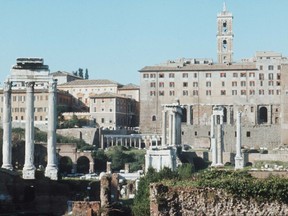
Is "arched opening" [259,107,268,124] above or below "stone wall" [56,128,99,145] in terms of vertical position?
above

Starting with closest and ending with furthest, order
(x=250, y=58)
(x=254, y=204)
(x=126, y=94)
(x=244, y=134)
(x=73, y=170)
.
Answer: (x=254, y=204) → (x=73, y=170) → (x=244, y=134) → (x=250, y=58) → (x=126, y=94)

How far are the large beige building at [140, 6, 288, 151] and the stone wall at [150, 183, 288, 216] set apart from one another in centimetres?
6830

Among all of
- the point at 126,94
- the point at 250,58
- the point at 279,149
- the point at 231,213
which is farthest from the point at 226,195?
the point at 126,94

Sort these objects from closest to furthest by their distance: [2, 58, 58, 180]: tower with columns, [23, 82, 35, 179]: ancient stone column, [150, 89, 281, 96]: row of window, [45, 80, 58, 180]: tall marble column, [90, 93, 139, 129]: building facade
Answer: [23, 82, 35, 179]: ancient stone column, [45, 80, 58, 180]: tall marble column, [2, 58, 58, 180]: tower with columns, [150, 89, 281, 96]: row of window, [90, 93, 139, 129]: building facade

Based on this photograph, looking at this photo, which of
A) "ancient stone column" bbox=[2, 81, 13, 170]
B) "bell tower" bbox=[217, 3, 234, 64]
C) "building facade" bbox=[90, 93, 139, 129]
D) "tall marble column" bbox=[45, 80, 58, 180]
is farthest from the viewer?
"bell tower" bbox=[217, 3, 234, 64]

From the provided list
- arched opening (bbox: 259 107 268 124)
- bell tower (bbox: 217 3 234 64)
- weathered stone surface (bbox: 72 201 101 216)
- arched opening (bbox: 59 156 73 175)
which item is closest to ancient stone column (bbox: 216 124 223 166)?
arched opening (bbox: 59 156 73 175)

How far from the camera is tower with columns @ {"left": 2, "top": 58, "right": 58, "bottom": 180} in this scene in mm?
40219

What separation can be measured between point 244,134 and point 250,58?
453 inches

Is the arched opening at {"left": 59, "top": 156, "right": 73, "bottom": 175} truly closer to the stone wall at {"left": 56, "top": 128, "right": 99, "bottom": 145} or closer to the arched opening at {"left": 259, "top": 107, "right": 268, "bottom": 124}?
the stone wall at {"left": 56, "top": 128, "right": 99, "bottom": 145}

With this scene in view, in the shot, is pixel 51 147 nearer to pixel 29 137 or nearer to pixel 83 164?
pixel 29 137

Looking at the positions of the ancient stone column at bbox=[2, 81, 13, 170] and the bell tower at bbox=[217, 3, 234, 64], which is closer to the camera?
the ancient stone column at bbox=[2, 81, 13, 170]

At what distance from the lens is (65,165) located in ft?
220

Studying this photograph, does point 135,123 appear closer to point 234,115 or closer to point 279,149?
point 234,115

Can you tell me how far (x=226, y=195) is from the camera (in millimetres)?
12258
